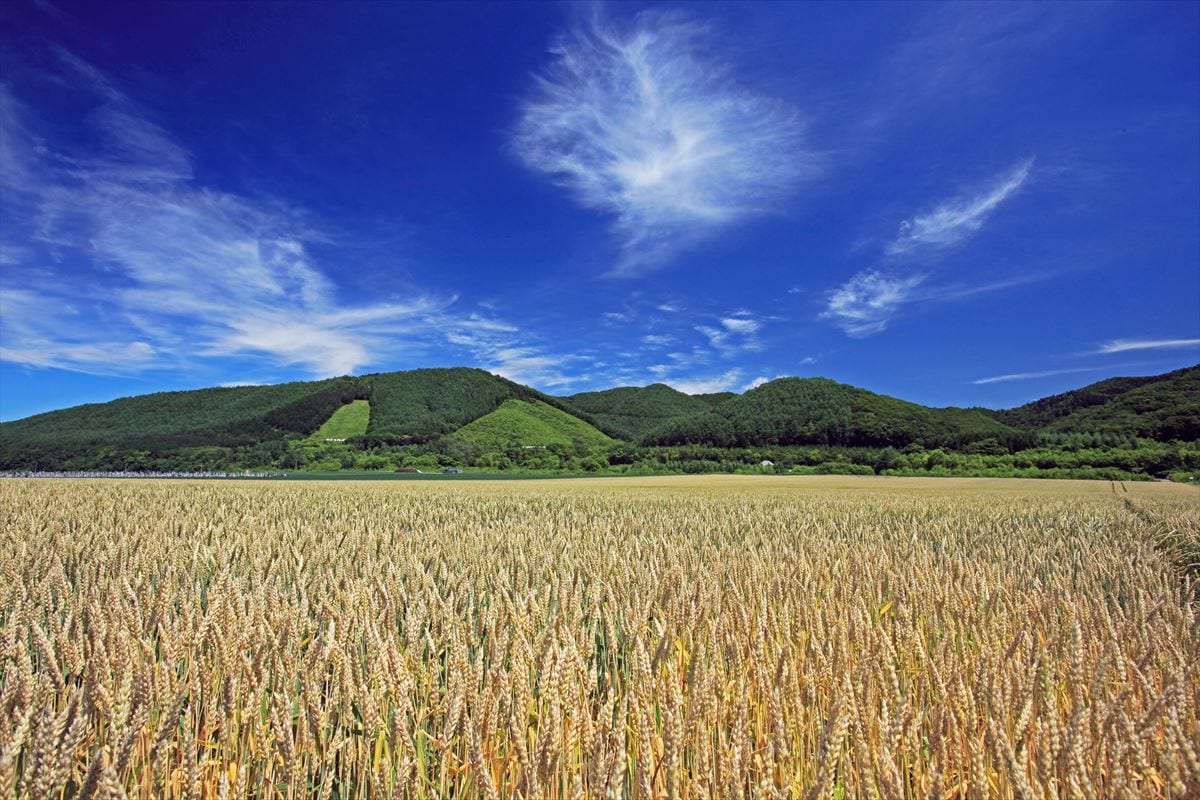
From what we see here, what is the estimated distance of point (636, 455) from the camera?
260 feet

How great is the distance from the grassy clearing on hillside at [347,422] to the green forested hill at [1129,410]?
109270mm

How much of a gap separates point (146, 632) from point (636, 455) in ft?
250

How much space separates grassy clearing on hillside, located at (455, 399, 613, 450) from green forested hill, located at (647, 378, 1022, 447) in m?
22.9

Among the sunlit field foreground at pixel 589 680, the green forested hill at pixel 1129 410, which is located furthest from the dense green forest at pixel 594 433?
the sunlit field foreground at pixel 589 680

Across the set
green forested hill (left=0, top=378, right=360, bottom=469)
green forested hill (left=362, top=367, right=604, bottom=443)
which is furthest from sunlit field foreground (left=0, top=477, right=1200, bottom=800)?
green forested hill (left=0, top=378, right=360, bottom=469)

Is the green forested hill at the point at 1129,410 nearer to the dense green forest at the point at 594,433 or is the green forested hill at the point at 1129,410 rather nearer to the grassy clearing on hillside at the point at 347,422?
the dense green forest at the point at 594,433

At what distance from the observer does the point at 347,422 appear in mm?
116625

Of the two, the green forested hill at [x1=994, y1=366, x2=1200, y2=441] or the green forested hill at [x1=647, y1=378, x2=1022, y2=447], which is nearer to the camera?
the green forested hill at [x1=994, y1=366, x2=1200, y2=441]

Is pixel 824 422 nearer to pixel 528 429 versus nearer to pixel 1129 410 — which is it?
pixel 1129 410

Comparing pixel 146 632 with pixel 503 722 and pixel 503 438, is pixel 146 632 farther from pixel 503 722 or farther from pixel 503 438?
pixel 503 438

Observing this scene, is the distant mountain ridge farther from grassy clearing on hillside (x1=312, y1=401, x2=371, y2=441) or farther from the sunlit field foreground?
the sunlit field foreground

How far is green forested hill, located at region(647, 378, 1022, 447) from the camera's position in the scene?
86.1 metres

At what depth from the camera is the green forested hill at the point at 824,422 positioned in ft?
282

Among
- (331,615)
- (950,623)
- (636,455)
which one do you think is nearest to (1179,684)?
(950,623)
